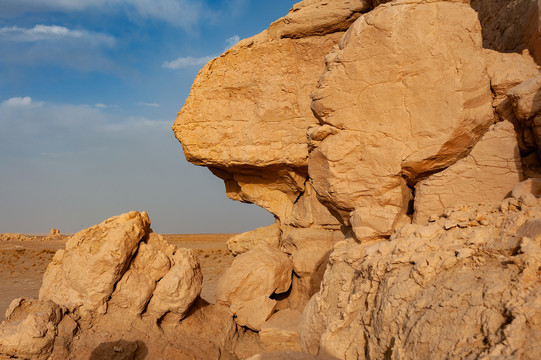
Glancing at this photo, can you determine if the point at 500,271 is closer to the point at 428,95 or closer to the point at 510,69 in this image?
the point at 428,95

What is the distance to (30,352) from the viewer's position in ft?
15.0

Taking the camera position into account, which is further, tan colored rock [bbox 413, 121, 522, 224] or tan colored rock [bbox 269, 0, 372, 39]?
tan colored rock [bbox 269, 0, 372, 39]

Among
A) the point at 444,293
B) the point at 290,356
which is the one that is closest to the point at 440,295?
the point at 444,293

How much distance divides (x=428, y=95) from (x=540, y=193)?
1258 millimetres

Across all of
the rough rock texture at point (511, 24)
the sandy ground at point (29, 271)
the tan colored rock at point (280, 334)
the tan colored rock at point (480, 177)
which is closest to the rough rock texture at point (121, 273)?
the tan colored rock at point (280, 334)

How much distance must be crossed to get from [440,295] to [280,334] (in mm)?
3958

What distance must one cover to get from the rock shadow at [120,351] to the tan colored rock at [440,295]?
2491mm

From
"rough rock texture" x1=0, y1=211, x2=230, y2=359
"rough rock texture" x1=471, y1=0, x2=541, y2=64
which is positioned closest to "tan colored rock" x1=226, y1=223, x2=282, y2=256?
"rough rock texture" x1=0, y1=211, x2=230, y2=359

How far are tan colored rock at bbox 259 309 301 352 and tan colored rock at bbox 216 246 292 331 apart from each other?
0.77ft

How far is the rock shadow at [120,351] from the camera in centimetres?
509

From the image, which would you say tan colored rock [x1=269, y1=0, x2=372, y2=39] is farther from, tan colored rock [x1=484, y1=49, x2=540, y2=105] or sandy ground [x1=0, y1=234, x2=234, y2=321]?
sandy ground [x1=0, y1=234, x2=234, y2=321]

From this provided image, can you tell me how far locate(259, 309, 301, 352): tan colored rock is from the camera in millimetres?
6016

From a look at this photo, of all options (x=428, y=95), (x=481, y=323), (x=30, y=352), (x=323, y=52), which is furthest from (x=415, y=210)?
(x=323, y=52)

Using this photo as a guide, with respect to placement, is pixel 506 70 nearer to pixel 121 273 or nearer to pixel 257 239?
pixel 121 273
